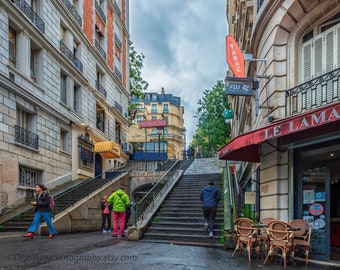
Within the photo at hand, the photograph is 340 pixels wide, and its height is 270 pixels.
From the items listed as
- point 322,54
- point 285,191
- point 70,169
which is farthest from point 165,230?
point 70,169

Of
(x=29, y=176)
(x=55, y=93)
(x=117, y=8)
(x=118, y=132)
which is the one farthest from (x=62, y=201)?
(x=117, y=8)

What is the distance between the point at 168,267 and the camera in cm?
666

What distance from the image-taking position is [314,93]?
8227 mm

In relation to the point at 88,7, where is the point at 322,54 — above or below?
below

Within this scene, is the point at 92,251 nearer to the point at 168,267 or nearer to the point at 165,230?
the point at 168,267

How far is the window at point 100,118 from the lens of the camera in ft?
88.9

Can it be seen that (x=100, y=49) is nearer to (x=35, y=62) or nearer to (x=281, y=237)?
(x=35, y=62)

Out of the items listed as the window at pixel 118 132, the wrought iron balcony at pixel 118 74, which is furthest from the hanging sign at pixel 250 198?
the wrought iron balcony at pixel 118 74

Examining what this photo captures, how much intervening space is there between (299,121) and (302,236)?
8.44 feet

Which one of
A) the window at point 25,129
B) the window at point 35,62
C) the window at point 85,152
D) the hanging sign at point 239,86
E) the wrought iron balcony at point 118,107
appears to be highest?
the window at point 35,62

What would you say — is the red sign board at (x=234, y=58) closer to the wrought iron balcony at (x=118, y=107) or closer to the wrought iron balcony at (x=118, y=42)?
the wrought iron balcony at (x=118, y=107)

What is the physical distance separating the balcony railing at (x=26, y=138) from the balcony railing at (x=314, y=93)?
11.6 metres

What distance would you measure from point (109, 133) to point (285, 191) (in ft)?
70.3

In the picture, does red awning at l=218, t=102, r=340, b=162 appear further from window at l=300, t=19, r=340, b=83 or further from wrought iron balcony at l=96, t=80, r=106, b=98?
wrought iron balcony at l=96, t=80, r=106, b=98
